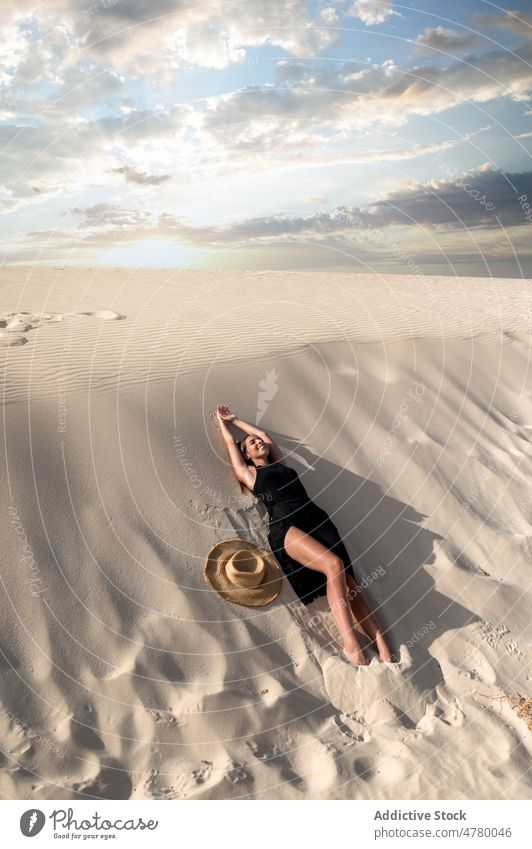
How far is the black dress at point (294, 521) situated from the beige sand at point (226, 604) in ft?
0.68

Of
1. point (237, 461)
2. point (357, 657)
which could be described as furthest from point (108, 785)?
point (237, 461)

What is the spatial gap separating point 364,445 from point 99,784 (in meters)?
5.04

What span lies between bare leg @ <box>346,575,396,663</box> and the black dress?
0.15 m

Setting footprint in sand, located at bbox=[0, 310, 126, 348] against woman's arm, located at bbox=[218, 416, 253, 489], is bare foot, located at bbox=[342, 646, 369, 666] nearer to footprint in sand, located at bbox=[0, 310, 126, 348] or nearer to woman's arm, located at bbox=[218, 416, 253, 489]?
woman's arm, located at bbox=[218, 416, 253, 489]

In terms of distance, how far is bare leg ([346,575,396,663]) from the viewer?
5590 millimetres

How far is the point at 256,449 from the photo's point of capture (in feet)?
22.2

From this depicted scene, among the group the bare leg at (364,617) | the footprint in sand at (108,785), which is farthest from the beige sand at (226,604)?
the bare leg at (364,617)

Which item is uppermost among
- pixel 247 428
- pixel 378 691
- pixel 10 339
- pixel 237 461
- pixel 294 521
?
pixel 10 339

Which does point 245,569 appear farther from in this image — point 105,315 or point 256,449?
point 105,315

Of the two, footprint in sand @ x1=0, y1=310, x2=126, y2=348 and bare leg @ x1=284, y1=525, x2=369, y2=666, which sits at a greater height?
footprint in sand @ x1=0, y1=310, x2=126, y2=348

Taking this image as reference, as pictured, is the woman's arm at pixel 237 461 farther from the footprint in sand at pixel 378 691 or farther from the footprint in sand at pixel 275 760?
the footprint in sand at pixel 275 760

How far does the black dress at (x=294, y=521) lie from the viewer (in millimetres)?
5902

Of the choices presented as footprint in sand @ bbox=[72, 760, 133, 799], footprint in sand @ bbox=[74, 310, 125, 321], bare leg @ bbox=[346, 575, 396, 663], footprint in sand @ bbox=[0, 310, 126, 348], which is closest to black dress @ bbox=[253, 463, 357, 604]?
bare leg @ bbox=[346, 575, 396, 663]

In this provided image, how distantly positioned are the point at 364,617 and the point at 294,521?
1.14 meters
